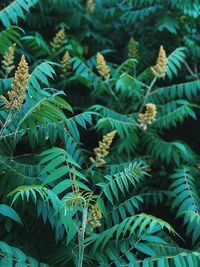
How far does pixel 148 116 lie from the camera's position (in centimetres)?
328

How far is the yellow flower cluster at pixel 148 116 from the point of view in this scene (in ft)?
10.5

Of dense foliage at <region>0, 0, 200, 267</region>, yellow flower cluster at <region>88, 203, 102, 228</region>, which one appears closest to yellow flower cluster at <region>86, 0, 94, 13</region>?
dense foliage at <region>0, 0, 200, 267</region>

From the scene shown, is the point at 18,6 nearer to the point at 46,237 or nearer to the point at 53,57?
the point at 53,57

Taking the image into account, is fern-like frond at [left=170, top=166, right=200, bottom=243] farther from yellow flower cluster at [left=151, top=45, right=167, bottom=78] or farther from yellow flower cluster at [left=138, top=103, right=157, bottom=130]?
yellow flower cluster at [left=151, top=45, right=167, bottom=78]

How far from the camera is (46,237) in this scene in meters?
2.67

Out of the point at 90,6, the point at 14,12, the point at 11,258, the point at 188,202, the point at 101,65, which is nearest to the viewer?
the point at 11,258

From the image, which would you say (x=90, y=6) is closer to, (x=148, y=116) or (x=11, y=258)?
(x=148, y=116)

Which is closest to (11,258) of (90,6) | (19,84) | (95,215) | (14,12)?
(95,215)

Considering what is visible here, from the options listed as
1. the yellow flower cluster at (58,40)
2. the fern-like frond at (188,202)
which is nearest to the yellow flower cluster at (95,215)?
the fern-like frond at (188,202)

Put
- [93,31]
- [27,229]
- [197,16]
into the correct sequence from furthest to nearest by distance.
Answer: [93,31], [197,16], [27,229]

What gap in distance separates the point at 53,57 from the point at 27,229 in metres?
1.73

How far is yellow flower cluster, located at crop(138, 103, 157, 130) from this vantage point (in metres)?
3.21

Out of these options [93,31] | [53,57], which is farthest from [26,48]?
[93,31]

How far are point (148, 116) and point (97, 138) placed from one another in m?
0.72
